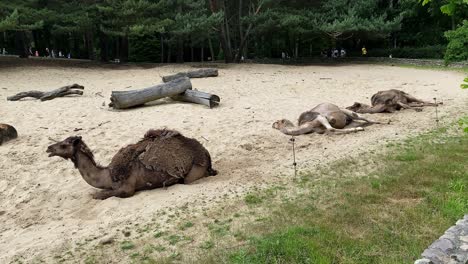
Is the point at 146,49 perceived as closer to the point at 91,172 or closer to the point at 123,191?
the point at 91,172

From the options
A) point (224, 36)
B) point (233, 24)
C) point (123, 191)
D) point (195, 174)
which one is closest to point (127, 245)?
point (123, 191)

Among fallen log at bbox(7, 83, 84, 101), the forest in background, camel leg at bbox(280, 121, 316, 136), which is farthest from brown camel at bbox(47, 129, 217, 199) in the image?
the forest in background

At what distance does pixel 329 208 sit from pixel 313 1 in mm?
24440

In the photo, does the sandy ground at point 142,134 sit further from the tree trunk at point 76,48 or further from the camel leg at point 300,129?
the tree trunk at point 76,48

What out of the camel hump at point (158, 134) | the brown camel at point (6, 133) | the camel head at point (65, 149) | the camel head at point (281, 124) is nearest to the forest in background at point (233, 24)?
the camel head at point (281, 124)

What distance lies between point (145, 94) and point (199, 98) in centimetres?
135

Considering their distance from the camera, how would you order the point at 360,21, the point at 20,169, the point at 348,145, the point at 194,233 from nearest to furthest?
the point at 194,233 → the point at 20,169 → the point at 348,145 → the point at 360,21

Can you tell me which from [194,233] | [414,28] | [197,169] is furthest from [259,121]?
[414,28]

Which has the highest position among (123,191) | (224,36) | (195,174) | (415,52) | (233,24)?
(233,24)

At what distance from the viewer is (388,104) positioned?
10.1 metres

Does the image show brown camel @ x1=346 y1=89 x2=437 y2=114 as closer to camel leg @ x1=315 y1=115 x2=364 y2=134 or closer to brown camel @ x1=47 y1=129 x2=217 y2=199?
camel leg @ x1=315 y1=115 x2=364 y2=134

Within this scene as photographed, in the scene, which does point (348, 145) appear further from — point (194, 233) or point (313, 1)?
point (313, 1)

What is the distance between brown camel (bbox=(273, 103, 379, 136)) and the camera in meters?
8.31

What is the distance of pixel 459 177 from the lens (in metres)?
5.43
